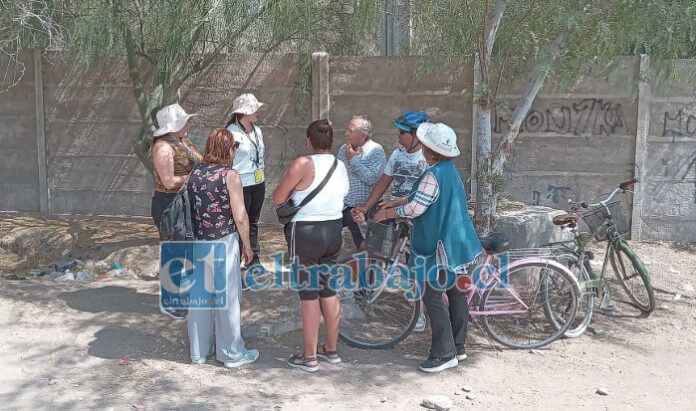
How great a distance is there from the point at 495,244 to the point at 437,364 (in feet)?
3.04

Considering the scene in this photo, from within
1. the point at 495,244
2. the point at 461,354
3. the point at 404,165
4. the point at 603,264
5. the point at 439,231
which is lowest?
the point at 461,354

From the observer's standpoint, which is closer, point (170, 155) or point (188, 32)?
point (170, 155)

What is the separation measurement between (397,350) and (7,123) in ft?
20.8

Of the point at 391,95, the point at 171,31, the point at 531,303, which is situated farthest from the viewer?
the point at 391,95

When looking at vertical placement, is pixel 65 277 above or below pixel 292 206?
below

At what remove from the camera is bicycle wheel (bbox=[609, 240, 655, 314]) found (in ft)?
19.6

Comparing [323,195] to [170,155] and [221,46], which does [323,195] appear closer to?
[170,155]

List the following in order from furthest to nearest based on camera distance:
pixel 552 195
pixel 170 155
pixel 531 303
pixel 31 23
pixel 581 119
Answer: pixel 552 195 < pixel 581 119 < pixel 31 23 < pixel 170 155 < pixel 531 303

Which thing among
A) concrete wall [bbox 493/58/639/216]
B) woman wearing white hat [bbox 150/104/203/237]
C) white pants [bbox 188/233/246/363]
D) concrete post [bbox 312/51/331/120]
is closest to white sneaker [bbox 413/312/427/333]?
white pants [bbox 188/233/246/363]

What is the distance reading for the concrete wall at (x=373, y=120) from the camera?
8.37 metres

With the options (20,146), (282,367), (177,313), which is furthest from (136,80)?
(282,367)

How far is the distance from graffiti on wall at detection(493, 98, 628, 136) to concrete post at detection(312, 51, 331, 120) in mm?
2030

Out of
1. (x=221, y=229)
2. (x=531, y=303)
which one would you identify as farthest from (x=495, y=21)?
(x=221, y=229)

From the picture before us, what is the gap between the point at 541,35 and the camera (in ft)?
20.7
